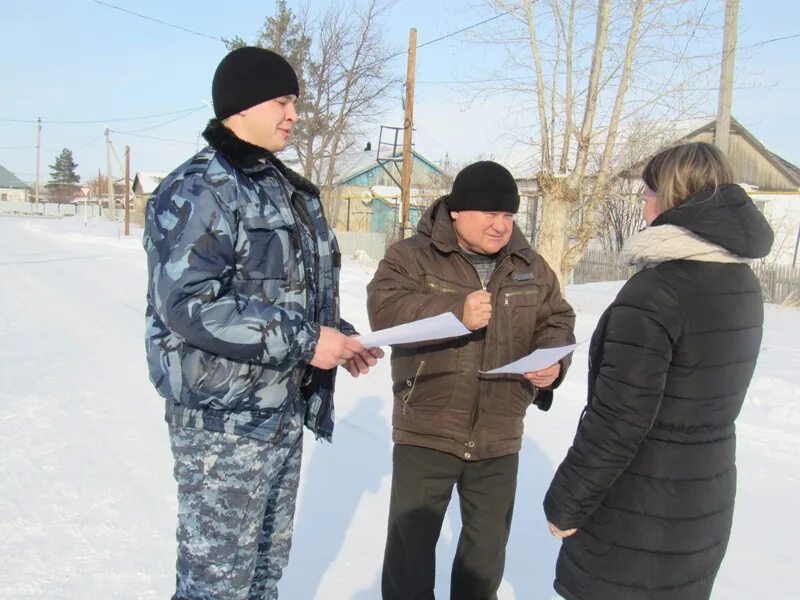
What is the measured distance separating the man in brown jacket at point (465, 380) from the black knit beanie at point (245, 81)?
883 mm

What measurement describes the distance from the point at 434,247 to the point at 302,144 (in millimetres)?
26959

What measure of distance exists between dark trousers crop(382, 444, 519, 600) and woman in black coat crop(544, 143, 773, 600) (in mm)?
630

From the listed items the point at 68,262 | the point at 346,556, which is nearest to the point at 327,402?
the point at 346,556

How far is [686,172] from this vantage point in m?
1.82

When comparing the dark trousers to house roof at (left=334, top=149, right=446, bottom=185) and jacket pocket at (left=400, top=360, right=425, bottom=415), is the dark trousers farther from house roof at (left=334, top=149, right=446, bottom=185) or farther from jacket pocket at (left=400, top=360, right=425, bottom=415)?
house roof at (left=334, top=149, right=446, bottom=185)

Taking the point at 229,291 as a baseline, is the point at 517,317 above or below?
below

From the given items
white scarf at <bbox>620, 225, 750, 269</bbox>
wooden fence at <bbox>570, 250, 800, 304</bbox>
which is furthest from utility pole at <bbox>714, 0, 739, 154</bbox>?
white scarf at <bbox>620, 225, 750, 269</bbox>

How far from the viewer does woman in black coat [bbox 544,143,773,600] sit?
Answer: 1729mm

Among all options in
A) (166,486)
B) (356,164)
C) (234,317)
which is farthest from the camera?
(356,164)

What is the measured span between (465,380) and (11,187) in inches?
4585

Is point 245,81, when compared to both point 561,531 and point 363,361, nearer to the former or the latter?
point 363,361

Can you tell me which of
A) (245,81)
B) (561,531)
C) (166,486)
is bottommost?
(166,486)

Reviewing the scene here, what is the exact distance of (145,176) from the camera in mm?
71938

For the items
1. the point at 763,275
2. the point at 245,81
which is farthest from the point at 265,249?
the point at 763,275
